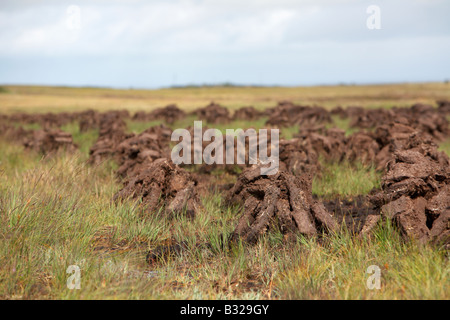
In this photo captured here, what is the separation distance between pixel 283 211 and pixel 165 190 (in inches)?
89.7

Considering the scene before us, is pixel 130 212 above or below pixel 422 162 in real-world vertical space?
below

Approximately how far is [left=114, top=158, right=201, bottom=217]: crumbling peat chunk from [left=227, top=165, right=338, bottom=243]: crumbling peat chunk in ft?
3.16

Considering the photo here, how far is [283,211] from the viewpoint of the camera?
18.7 feet

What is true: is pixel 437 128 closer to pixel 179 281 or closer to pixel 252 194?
Answer: pixel 252 194

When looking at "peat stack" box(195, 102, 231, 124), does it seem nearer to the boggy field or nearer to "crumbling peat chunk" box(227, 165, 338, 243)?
the boggy field

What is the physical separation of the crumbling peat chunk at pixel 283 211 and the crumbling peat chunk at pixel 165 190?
3.16ft

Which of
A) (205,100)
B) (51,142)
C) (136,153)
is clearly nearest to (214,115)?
→ (51,142)

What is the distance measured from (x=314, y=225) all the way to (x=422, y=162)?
201 centimetres

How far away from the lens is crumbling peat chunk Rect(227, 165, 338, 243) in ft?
18.1

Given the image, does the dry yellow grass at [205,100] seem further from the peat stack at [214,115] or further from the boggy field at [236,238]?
the boggy field at [236,238]

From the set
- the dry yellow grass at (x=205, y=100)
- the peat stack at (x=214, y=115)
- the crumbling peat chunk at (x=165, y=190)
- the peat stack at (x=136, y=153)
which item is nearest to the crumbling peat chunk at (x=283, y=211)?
the crumbling peat chunk at (x=165, y=190)

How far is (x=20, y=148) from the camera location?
14.7 meters
